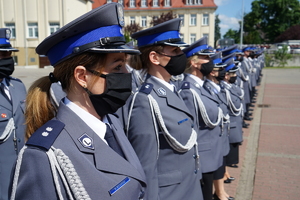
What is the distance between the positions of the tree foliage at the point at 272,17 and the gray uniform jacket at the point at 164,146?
63.0 m

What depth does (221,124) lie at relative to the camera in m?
3.54

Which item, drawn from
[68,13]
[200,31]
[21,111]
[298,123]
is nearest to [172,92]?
[21,111]

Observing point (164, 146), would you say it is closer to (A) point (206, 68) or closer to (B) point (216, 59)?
(A) point (206, 68)

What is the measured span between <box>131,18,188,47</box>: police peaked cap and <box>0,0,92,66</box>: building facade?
29288 mm

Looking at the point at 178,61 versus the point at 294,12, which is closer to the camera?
the point at 178,61

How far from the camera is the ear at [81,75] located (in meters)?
1.52

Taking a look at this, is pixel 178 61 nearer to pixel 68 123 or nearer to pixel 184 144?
pixel 184 144

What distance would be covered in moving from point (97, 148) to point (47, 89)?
411 mm

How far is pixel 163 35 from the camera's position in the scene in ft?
8.88

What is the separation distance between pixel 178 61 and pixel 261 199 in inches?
101

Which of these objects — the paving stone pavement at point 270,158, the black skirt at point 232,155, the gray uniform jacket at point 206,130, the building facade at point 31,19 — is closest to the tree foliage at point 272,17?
the building facade at point 31,19

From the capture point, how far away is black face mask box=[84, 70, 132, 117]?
5.16ft

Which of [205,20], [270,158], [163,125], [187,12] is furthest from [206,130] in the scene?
[187,12]

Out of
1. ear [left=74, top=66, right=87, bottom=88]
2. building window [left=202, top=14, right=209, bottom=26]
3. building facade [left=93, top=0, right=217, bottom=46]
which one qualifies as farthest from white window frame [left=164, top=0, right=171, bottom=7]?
ear [left=74, top=66, right=87, bottom=88]
